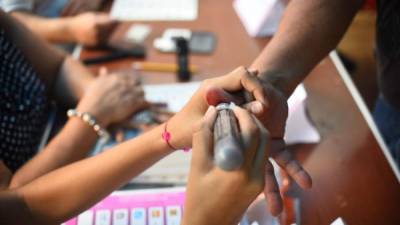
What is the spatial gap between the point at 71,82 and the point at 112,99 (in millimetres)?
135

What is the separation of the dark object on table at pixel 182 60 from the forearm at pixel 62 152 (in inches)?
10.2

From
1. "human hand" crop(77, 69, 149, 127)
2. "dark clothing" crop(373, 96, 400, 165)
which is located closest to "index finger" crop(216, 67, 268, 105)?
"human hand" crop(77, 69, 149, 127)

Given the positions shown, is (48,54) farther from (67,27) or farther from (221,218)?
(221,218)

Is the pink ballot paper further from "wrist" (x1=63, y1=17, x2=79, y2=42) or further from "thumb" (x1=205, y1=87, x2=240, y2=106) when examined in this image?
"wrist" (x1=63, y1=17, x2=79, y2=42)

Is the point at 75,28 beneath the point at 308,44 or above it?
beneath

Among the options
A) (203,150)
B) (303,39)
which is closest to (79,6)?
(303,39)

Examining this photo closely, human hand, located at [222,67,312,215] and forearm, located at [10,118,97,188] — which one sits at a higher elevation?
human hand, located at [222,67,312,215]

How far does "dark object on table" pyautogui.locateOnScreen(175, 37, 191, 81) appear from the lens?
1058 mm

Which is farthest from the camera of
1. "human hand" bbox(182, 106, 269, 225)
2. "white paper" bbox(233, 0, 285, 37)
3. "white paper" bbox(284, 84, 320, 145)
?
"white paper" bbox(233, 0, 285, 37)

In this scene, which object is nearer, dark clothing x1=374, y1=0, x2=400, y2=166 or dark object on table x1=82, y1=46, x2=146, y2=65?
dark clothing x1=374, y1=0, x2=400, y2=166

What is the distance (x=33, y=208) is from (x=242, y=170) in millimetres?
381

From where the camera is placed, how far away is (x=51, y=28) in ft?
4.03

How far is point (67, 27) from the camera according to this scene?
1214mm

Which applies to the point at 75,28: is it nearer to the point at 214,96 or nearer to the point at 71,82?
the point at 71,82
